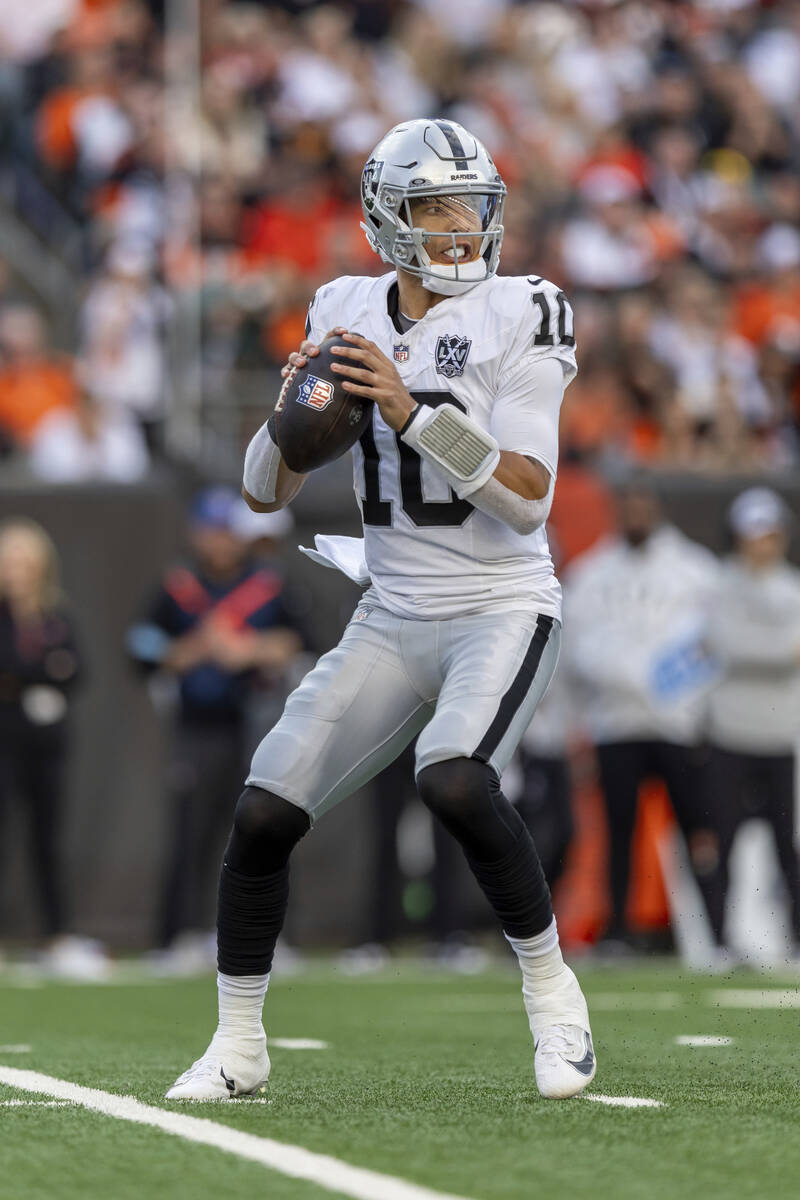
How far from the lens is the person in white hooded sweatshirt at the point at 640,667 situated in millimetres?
8766

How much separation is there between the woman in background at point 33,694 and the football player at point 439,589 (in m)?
4.57

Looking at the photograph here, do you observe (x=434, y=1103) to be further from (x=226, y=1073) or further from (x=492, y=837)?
(x=492, y=837)

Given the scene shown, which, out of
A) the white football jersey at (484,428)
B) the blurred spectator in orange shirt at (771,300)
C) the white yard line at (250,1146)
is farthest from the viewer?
the blurred spectator in orange shirt at (771,300)

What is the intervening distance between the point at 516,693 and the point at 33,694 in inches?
199

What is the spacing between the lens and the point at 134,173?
12.4 m

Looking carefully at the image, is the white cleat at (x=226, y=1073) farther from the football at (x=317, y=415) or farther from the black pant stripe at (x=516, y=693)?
the football at (x=317, y=415)

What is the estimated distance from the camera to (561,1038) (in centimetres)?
423

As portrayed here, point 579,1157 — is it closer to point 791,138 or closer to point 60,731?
point 60,731

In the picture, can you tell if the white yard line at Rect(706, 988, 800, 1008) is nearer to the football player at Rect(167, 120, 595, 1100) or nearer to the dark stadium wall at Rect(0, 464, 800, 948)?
the football player at Rect(167, 120, 595, 1100)

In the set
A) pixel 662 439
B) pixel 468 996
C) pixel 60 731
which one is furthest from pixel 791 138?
pixel 468 996

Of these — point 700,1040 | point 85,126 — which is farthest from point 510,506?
point 85,126

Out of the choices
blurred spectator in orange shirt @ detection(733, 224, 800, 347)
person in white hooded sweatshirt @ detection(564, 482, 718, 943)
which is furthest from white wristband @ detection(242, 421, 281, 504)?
blurred spectator in orange shirt @ detection(733, 224, 800, 347)

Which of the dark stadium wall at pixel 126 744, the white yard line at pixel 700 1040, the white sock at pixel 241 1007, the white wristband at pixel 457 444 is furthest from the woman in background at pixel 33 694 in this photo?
the white wristband at pixel 457 444

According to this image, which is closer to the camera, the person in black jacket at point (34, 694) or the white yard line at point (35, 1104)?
the white yard line at point (35, 1104)
